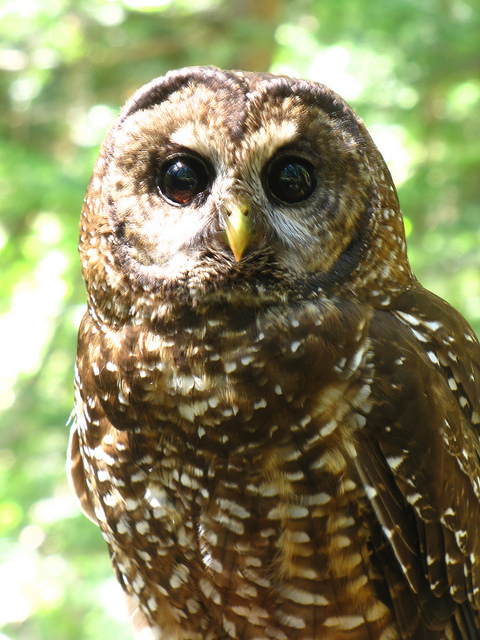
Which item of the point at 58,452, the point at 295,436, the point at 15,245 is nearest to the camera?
the point at 295,436

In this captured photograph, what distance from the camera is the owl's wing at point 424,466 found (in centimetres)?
183

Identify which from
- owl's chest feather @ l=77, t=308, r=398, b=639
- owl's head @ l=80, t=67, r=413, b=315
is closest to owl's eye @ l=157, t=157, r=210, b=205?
owl's head @ l=80, t=67, r=413, b=315

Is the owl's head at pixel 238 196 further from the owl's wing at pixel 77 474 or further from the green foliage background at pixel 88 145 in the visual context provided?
the green foliage background at pixel 88 145

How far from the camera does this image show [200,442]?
182cm

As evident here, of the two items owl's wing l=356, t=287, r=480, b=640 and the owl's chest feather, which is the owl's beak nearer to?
the owl's chest feather

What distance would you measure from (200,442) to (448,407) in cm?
71

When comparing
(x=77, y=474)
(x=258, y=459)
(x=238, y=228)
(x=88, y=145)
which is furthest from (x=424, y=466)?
(x=88, y=145)

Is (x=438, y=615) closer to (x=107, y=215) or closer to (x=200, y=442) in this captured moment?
(x=200, y=442)

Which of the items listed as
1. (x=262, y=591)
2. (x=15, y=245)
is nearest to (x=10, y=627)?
(x=15, y=245)

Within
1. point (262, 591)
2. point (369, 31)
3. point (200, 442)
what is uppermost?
point (369, 31)

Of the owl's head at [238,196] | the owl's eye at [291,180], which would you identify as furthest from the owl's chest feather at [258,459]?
the owl's eye at [291,180]

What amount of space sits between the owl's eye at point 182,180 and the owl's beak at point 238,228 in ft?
0.52

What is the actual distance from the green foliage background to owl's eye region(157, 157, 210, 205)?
2353 millimetres

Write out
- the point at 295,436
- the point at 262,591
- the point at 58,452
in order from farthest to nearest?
the point at 58,452, the point at 262,591, the point at 295,436
